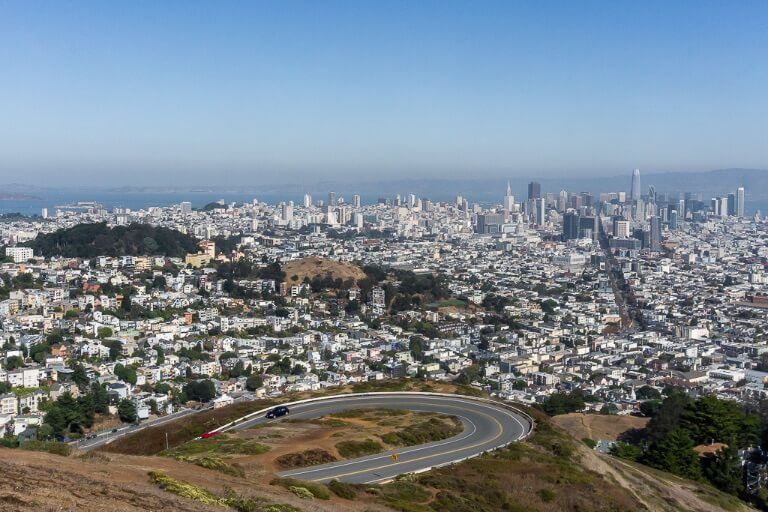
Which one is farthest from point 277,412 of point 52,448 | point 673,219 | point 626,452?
point 673,219

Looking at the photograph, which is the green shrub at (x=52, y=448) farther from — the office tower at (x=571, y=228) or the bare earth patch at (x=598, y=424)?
the office tower at (x=571, y=228)

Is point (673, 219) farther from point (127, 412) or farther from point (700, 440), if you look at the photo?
point (127, 412)

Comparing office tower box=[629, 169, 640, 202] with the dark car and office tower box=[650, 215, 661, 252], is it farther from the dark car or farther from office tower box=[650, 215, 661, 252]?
the dark car

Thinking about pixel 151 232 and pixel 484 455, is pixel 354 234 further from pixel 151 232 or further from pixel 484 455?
Result: pixel 484 455

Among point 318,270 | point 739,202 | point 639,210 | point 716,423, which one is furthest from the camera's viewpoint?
point 739,202

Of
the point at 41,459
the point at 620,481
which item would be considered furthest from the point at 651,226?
the point at 41,459

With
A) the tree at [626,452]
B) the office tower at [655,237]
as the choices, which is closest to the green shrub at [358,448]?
the tree at [626,452]
